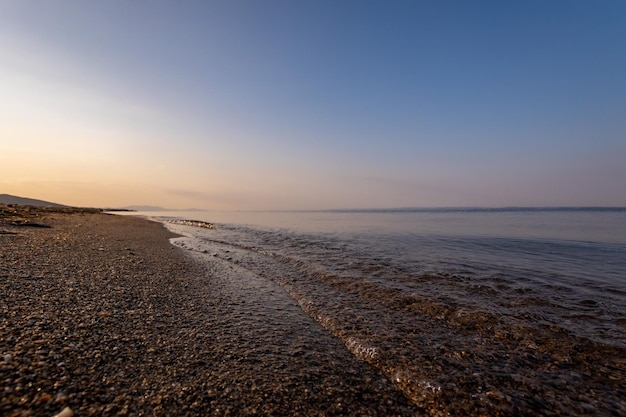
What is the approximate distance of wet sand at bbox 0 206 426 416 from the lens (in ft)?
10.7

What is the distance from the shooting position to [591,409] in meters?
3.86

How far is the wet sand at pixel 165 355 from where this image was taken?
327 centimetres

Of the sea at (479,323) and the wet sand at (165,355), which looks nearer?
the wet sand at (165,355)

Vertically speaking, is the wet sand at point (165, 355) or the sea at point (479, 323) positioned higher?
the wet sand at point (165, 355)

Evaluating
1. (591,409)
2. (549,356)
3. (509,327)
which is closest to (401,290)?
(509,327)

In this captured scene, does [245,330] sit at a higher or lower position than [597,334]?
higher

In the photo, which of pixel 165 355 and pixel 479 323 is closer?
pixel 165 355

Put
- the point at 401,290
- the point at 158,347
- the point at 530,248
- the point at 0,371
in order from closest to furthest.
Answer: the point at 0,371 < the point at 158,347 < the point at 401,290 < the point at 530,248

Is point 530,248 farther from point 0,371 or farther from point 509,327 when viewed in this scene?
point 0,371

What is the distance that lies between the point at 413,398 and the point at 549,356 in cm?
341

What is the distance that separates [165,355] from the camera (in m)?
4.29

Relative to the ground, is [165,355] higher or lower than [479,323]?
higher

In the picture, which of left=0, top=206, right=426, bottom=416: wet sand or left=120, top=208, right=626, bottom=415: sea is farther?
left=120, top=208, right=626, bottom=415: sea

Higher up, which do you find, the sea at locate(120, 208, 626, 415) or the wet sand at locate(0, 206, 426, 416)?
the wet sand at locate(0, 206, 426, 416)
